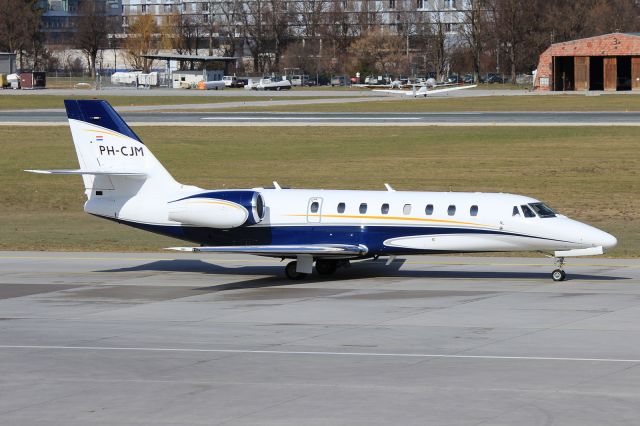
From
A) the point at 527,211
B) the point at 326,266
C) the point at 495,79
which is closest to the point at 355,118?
the point at 326,266

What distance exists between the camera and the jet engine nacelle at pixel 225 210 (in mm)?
34281

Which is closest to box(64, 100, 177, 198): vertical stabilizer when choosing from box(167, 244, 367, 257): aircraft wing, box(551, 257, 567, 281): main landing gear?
box(167, 244, 367, 257): aircraft wing

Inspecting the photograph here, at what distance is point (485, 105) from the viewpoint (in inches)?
4183

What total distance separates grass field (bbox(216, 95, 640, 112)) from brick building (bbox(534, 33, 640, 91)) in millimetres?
15970

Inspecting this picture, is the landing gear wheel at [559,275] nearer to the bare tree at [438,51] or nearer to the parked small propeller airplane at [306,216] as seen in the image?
the parked small propeller airplane at [306,216]

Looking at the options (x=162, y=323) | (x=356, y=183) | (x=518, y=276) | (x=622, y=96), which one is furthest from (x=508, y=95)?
(x=162, y=323)

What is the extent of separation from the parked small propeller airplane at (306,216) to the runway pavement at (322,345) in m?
1.09

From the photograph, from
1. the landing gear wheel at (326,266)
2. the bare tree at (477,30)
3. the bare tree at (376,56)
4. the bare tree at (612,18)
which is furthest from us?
the bare tree at (376,56)

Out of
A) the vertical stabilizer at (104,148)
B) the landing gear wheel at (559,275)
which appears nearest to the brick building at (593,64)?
the landing gear wheel at (559,275)

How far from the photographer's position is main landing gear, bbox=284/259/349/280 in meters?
34.7

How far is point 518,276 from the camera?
35000mm

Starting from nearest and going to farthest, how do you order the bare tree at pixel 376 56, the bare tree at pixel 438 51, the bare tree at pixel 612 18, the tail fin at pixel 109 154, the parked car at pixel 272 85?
1. the tail fin at pixel 109 154
2. the parked car at pixel 272 85
3. the bare tree at pixel 612 18
4. the bare tree at pixel 438 51
5. the bare tree at pixel 376 56

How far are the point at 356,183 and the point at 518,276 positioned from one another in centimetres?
2623

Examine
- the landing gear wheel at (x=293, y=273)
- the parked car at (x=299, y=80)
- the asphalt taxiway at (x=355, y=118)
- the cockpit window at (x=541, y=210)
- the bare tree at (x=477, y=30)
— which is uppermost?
the bare tree at (x=477, y=30)
